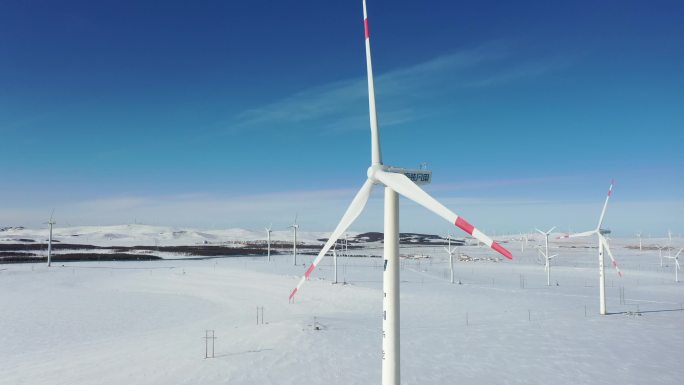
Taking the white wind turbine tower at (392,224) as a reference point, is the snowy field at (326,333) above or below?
below

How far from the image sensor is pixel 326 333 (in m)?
30.8

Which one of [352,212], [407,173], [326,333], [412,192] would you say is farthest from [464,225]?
[326,333]

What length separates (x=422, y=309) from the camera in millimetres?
43719

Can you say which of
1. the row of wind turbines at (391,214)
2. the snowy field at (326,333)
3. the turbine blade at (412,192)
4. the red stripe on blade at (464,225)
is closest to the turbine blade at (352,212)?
the row of wind turbines at (391,214)

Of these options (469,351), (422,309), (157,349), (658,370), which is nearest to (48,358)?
(157,349)

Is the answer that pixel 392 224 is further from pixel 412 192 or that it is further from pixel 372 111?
pixel 372 111

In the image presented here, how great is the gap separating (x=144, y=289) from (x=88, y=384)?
131ft

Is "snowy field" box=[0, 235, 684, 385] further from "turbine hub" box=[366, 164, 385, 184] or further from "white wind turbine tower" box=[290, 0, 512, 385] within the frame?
"turbine hub" box=[366, 164, 385, 184]

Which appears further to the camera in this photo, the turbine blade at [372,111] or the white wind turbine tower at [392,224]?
the turbine blade at [372,111]

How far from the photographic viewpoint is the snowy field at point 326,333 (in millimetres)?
23438

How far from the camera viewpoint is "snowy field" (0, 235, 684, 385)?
76.9 ft

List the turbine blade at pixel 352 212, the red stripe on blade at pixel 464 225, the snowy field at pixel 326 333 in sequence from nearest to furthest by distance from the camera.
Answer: the red stripe on blade at pixel 464 225 < the turbine blade at pixel 352 212 < the snowy field at pixel 326 333

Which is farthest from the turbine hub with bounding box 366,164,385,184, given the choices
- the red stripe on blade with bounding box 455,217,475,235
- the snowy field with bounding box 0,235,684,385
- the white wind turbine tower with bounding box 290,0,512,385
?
the snowy field with bounding box 0,235,684,385

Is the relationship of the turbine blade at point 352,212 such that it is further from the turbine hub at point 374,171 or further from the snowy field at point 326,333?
the snowy field at point 326,333
